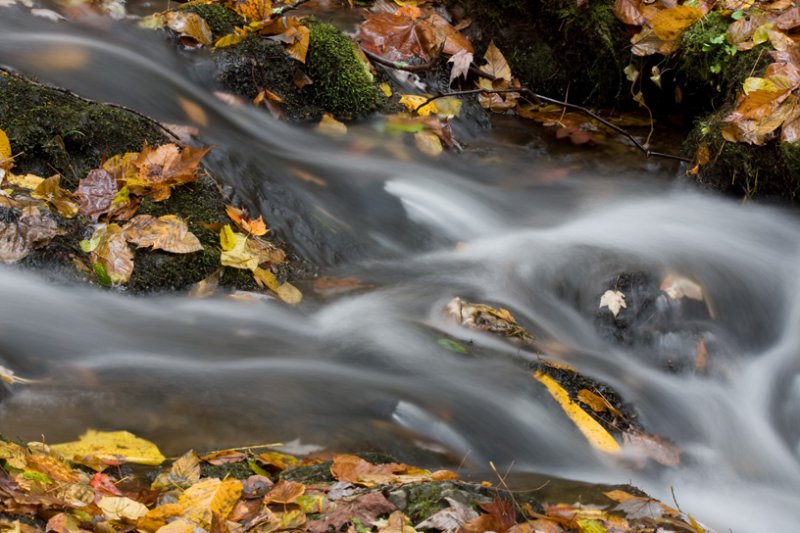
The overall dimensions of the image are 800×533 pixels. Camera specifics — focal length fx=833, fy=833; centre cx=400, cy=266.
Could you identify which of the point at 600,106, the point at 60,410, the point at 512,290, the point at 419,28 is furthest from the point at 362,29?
the point at 60,410

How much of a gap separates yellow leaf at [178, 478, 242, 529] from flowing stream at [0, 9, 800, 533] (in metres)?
0.38

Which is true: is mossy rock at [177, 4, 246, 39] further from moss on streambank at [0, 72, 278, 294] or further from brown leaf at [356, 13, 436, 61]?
moss on streambank at [0, 72, 278, 294]

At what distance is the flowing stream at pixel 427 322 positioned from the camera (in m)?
2.96

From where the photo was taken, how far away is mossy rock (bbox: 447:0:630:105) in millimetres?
5883

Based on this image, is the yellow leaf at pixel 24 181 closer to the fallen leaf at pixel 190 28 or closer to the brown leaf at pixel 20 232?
the brown leaf at pixel 20 232

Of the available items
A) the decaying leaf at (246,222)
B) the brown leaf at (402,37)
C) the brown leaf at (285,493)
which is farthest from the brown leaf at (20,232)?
the brown leaf at (402,37)

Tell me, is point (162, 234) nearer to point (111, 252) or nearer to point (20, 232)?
point (111, 252)

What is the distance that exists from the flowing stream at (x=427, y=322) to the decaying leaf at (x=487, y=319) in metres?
0.06

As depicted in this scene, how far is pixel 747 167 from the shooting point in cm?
464

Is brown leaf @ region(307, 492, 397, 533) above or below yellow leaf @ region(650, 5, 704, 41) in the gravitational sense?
below

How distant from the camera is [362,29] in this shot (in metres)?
5.63

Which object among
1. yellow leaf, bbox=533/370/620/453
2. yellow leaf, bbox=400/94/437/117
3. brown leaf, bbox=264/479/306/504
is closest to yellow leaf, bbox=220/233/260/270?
yellow leaf, bbox=533/370/620/453

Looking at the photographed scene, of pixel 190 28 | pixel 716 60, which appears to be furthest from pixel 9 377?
pixel 716 60

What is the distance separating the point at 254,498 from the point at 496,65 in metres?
4.24
